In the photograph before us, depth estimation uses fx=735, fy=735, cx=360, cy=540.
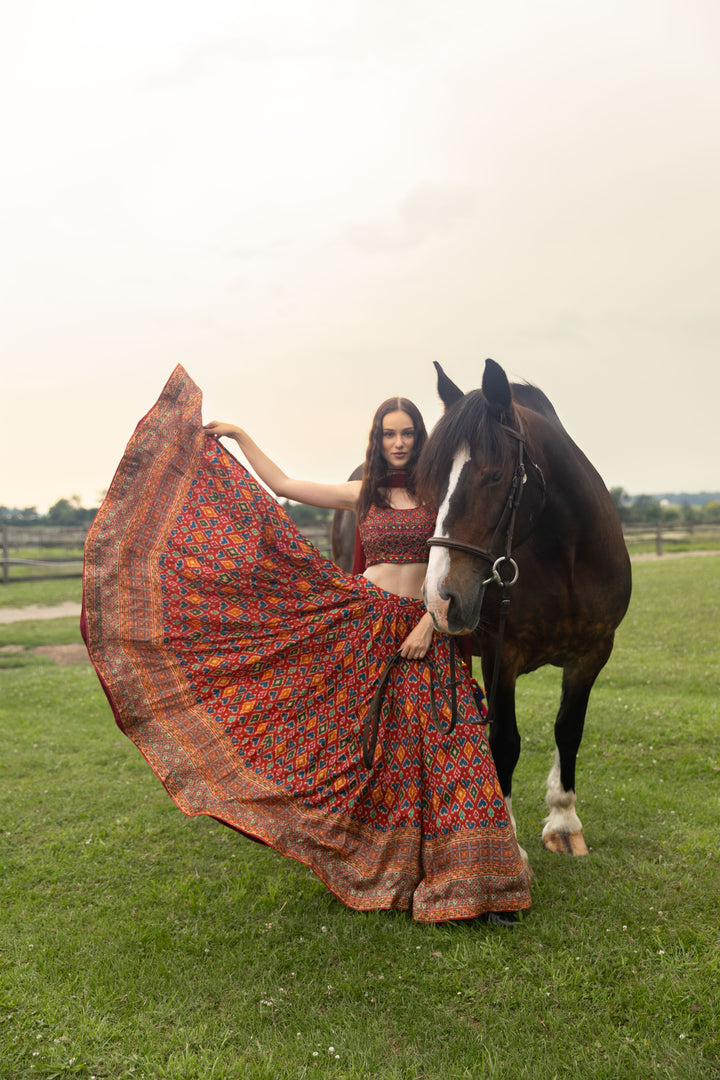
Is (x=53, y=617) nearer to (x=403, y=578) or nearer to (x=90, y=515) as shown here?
(x=403, y=578)

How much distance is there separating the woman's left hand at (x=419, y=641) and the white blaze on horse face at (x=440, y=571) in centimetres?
50

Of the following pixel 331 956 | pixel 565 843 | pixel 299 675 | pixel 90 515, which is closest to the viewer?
pixel 331 956

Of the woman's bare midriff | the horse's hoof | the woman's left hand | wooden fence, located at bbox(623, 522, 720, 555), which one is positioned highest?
the woman's bare midriff

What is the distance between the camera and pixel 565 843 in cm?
405

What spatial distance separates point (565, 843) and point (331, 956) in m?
1.59

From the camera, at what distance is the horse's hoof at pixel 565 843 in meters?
4.00

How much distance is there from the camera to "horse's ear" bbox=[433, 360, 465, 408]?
3408mm

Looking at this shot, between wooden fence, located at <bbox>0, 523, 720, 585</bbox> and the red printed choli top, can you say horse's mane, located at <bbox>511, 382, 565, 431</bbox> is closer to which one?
the red printed choli top

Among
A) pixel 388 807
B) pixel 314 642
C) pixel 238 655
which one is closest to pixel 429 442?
pixel 314 642

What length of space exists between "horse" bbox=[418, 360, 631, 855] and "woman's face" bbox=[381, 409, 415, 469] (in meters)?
0.24

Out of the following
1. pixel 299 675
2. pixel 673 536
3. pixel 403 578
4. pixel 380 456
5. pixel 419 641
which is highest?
pixel 380 456

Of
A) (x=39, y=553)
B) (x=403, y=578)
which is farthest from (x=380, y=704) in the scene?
(x=39, y=553)

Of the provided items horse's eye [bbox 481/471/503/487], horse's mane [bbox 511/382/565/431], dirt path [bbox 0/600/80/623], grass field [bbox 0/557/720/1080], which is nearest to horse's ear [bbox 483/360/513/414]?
horse's eye [bbox 481/471/503/487]

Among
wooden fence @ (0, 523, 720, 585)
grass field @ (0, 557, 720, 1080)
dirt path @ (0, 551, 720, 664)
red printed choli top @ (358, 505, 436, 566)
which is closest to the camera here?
grass field @ (0, 557, 720, 1080)
